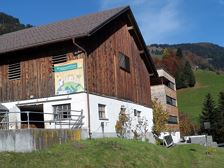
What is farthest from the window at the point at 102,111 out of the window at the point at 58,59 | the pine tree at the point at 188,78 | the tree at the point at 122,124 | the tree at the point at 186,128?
the pine tree at the point at 188,78

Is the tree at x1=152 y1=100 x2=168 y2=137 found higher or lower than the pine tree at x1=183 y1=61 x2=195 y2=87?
lower

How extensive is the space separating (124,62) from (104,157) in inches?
598

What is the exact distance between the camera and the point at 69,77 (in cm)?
2664

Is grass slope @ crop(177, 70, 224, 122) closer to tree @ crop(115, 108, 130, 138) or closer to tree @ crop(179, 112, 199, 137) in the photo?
tree @ crop(179, 112, 199, 137)

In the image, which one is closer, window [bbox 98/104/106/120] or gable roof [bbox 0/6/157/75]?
gable roof [bbox 0/6/157/75]

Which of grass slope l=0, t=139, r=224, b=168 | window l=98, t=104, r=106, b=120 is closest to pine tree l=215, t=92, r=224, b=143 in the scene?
grass slope l=0, t=139, r=224, b=168

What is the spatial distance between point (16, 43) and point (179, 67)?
354 feet

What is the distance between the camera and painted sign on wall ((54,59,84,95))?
26.4 meters

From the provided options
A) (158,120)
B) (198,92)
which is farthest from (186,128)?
(198,92)

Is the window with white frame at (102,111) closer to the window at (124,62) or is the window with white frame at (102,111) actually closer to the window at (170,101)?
the window at (124,62)

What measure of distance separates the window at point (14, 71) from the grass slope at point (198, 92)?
67558 mm

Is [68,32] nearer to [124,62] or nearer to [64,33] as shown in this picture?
[64,33]

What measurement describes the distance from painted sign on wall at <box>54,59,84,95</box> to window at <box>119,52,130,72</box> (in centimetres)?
630

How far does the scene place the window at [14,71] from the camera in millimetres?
28297
